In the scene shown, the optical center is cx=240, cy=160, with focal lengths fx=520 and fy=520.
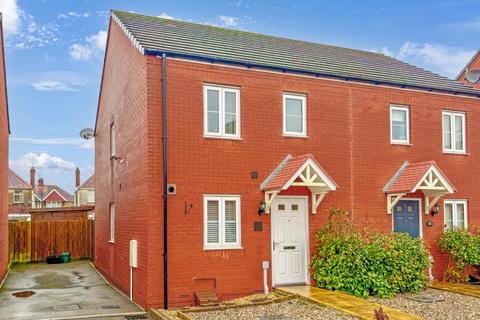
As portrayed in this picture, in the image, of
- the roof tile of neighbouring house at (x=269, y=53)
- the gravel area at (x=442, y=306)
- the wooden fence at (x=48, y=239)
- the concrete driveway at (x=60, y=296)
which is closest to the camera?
the gravel area at (x=442, y=306)

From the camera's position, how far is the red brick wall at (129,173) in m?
11.8

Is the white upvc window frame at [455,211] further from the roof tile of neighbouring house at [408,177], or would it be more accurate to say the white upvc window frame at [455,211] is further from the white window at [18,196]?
the white window at [18,196]

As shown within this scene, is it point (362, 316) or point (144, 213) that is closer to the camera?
point (362, 316)

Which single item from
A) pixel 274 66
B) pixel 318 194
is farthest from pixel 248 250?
pixel 274 66

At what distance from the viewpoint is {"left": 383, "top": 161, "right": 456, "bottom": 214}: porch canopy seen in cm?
1402

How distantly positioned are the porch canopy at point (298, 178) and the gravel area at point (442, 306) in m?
2.94

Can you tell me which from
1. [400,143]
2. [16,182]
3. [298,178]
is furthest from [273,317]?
[16,182]

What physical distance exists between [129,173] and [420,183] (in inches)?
308

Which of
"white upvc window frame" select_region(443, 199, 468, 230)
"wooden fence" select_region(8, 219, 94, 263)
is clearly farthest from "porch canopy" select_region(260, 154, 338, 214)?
"wooden fence" select_region(8, 219, 94, 263)

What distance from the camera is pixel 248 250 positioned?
12.7 metres

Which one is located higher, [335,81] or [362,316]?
[335,81]

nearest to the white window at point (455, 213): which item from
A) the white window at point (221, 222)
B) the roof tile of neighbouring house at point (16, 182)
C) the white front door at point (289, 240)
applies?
the white front door at point (289, 240)

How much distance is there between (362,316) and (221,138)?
5.34m

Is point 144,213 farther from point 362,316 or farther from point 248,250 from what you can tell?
point 362,316
